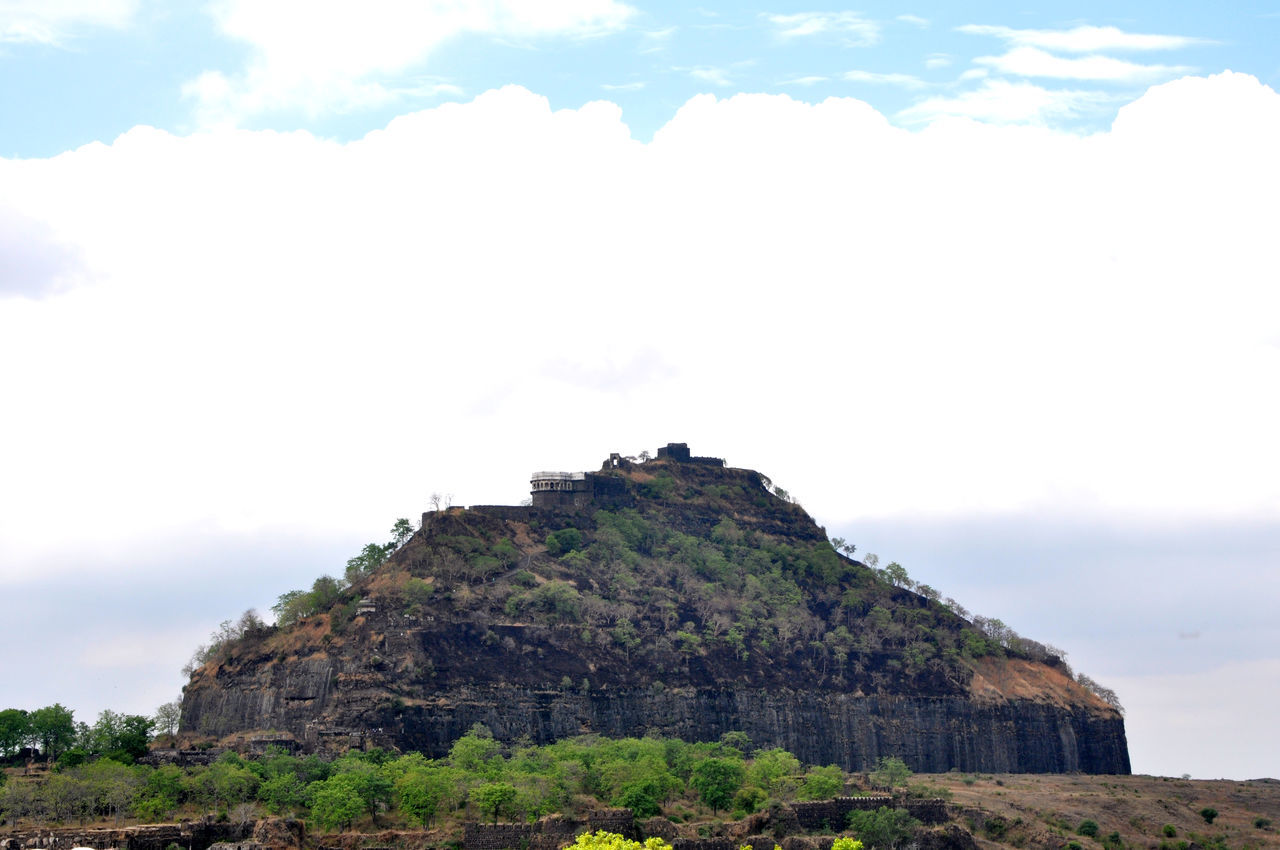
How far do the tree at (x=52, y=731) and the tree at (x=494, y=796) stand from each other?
121ft

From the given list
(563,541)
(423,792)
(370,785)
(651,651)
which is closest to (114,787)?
(370,785)

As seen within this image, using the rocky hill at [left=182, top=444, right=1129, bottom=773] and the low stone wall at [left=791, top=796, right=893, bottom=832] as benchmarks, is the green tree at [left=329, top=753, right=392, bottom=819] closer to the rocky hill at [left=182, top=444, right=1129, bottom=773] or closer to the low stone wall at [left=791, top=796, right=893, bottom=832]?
the rocky hill at [left=182, top=444, right=1129, bottom=773]

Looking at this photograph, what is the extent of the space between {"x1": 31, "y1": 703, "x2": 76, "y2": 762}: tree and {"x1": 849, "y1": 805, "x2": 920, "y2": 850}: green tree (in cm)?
5636

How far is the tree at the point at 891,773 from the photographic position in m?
124

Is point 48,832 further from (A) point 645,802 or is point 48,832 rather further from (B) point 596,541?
(B) point 596,541

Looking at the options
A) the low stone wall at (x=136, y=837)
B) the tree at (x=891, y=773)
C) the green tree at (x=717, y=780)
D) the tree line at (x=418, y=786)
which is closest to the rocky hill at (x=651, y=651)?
the tree at (x=891, y=773)

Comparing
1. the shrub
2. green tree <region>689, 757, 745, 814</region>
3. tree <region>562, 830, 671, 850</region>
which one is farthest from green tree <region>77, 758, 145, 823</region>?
the shrub

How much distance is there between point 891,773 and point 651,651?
22.2m

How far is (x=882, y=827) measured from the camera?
332ft

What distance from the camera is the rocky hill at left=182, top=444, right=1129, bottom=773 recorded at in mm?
123000

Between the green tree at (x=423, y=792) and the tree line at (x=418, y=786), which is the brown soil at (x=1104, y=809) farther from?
the green tree at (x=423, y=792)

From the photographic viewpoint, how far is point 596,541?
5935 inches

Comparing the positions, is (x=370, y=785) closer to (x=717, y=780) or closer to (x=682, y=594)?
(x=717, y=780)

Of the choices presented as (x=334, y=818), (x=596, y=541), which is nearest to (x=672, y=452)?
(x=596, y=541)
